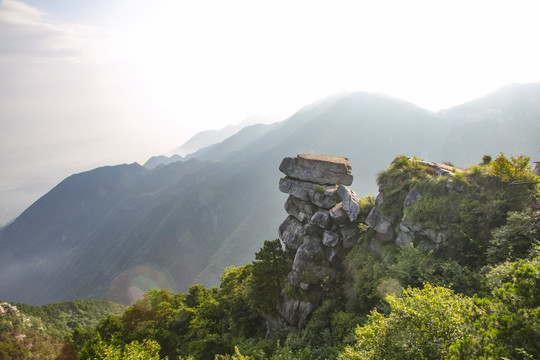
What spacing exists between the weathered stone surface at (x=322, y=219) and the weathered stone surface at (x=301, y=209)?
2399mm

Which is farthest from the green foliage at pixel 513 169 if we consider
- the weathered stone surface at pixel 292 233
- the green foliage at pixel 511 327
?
the weathered stone surface at pixel 292 233

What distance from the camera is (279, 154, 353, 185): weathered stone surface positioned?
96.0ft

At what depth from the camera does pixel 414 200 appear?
18516 millimetres

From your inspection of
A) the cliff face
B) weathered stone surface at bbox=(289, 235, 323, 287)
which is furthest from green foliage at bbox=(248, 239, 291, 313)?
weathered stone surface at bbox=(289, 235, 323, 287)

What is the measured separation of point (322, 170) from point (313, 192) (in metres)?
3.34

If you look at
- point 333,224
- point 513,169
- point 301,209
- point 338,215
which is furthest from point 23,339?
point 513,169

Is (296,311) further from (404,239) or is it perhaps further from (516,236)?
(516,236)

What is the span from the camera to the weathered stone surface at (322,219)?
2444 cm

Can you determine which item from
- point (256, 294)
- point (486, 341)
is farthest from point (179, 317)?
point (486, 341)

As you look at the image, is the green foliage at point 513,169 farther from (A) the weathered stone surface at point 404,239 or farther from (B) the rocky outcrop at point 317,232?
(B) the rocky outcrop at point 317,232

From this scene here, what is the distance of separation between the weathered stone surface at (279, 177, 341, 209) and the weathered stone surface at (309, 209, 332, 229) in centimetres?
143

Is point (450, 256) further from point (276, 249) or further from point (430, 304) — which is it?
point (276, 249)

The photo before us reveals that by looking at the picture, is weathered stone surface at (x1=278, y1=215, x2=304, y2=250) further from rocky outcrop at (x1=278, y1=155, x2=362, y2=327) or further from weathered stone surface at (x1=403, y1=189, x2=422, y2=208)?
weathered stone surface at (x1=403, y1=189, x2=422, y2=208)

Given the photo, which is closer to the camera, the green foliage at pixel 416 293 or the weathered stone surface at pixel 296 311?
the green foliage at pixel 416 293
